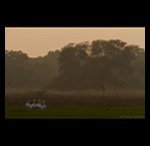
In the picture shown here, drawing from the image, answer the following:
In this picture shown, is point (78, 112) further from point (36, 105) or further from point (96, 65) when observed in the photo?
point (96, 65)

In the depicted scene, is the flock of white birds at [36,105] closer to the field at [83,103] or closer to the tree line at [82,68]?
the field at [83,103]

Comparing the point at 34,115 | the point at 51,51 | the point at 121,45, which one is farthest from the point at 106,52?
the point at 34,115

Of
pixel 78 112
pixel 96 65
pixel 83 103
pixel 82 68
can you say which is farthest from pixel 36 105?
pixel 96 65

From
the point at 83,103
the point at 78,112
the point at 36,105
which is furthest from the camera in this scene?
the point at 83,103

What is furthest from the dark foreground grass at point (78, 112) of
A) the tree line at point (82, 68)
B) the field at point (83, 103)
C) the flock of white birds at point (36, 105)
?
the tree line at point (82, 68)

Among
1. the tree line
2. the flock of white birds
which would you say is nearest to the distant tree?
the tree line

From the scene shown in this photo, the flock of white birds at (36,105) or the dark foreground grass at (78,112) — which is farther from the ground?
the flock of white birds at (36,105)

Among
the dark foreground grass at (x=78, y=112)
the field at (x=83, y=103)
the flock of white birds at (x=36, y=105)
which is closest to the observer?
the dark foreground grass at (x=78, y=112)
